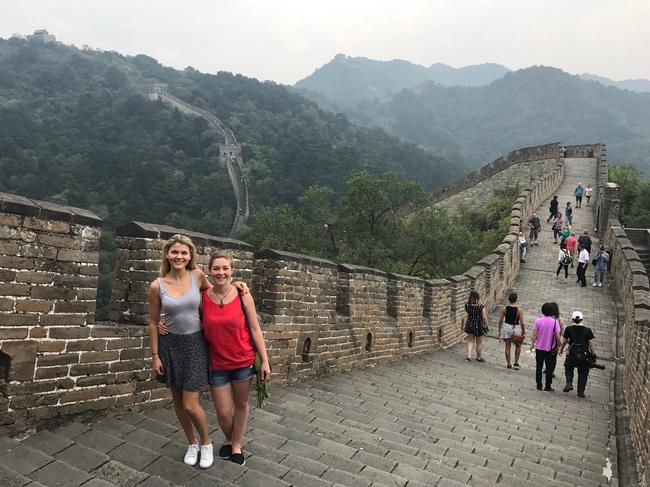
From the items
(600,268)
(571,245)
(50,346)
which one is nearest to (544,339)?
(50,346)

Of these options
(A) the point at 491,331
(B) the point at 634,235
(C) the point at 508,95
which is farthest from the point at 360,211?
(C) the point at 508,95

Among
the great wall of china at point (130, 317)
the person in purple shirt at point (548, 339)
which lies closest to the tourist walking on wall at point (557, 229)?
the great wall of china at point (130, 317)

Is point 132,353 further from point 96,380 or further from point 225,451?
point 225,451

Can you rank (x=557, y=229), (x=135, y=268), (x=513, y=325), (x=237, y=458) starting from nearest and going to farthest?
(x=237, y=458), (x=135, y=268), (x=513, y=325), (x=557, y=229)

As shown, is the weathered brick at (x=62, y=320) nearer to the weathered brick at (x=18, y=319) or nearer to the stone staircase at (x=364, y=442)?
the weathered brick at (x=18, y=319)

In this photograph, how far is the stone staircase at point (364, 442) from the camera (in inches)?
110

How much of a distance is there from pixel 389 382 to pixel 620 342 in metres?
6.20

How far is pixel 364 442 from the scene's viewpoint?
13.0 ft

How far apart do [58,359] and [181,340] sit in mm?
795

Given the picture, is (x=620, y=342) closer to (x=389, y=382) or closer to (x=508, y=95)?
(x=389, y=382)

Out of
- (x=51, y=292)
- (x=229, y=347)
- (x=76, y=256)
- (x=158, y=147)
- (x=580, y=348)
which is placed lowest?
(x=580, y=348)

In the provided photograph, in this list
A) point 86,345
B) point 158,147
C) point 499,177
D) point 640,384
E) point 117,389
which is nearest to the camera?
point 86,345

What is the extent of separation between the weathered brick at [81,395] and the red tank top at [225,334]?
2.88ft

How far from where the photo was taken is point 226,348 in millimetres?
3002
